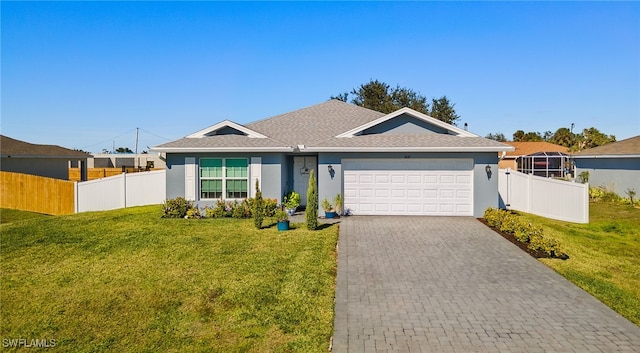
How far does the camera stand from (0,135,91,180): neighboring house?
963 inches

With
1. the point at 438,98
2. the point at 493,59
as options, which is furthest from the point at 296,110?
the point at 438,98

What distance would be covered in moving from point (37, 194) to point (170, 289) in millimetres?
17042

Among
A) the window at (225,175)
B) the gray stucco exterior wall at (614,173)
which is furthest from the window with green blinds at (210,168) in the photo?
the gray stucco exterior wall at (614,173)

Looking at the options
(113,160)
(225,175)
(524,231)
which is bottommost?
(524,231)

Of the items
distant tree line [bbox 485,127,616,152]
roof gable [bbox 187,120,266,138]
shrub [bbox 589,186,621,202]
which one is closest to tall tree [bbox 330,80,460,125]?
distant tree line [bbox 485,127,616,152]

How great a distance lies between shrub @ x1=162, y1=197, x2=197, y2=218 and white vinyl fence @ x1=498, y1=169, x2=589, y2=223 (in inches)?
596

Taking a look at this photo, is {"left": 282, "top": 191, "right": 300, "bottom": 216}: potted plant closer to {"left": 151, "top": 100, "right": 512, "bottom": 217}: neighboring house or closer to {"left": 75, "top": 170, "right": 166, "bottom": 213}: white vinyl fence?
{"left": 151, "top": 100, "right": 512, "bottom": 217}: neighboring house

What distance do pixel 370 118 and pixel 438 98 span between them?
2800 centimetres

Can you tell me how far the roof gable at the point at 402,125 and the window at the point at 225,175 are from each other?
4.80 m

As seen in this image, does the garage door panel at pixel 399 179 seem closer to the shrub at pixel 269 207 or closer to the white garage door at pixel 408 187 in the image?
the white garage door at pixel 408 187

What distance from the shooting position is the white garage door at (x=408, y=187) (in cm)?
1655

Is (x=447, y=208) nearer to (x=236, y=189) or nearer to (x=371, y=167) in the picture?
(x=371, y=167)

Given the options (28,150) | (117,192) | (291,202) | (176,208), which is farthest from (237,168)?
(28,150)

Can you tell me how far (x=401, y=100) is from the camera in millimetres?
45844
